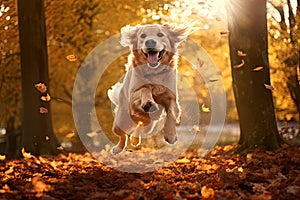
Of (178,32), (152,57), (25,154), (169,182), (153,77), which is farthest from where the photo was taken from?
(25,154)

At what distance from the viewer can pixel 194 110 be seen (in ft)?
52.7

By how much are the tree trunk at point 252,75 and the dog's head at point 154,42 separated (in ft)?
5.98

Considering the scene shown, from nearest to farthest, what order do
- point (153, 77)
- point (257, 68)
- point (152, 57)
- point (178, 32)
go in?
point (152, 57), point (153, 77), point (178, 32), point (257, 68)

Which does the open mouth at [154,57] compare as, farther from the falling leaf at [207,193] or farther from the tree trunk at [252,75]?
the falling leaf at [207,193]

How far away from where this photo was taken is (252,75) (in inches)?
379

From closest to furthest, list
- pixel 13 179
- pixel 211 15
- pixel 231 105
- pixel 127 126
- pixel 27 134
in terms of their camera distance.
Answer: pixel 13 179 < pixel 127 126 < pixel 27 134 < pixel 211 15 < pixel 231 105

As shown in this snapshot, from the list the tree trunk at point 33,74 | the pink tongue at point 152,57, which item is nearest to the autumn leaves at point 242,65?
the pink tongue at point 152,57

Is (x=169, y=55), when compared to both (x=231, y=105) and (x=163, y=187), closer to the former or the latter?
(x=163, y=187)

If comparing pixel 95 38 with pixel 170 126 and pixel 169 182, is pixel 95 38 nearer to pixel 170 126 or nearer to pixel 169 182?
pixel 170 126

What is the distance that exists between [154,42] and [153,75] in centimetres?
71

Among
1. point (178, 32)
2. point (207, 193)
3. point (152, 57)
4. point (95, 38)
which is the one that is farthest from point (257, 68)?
point (95, 38)

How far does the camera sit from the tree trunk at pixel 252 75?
945cm

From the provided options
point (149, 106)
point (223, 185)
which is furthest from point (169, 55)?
point (223, 185)

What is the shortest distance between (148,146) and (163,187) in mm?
12973
